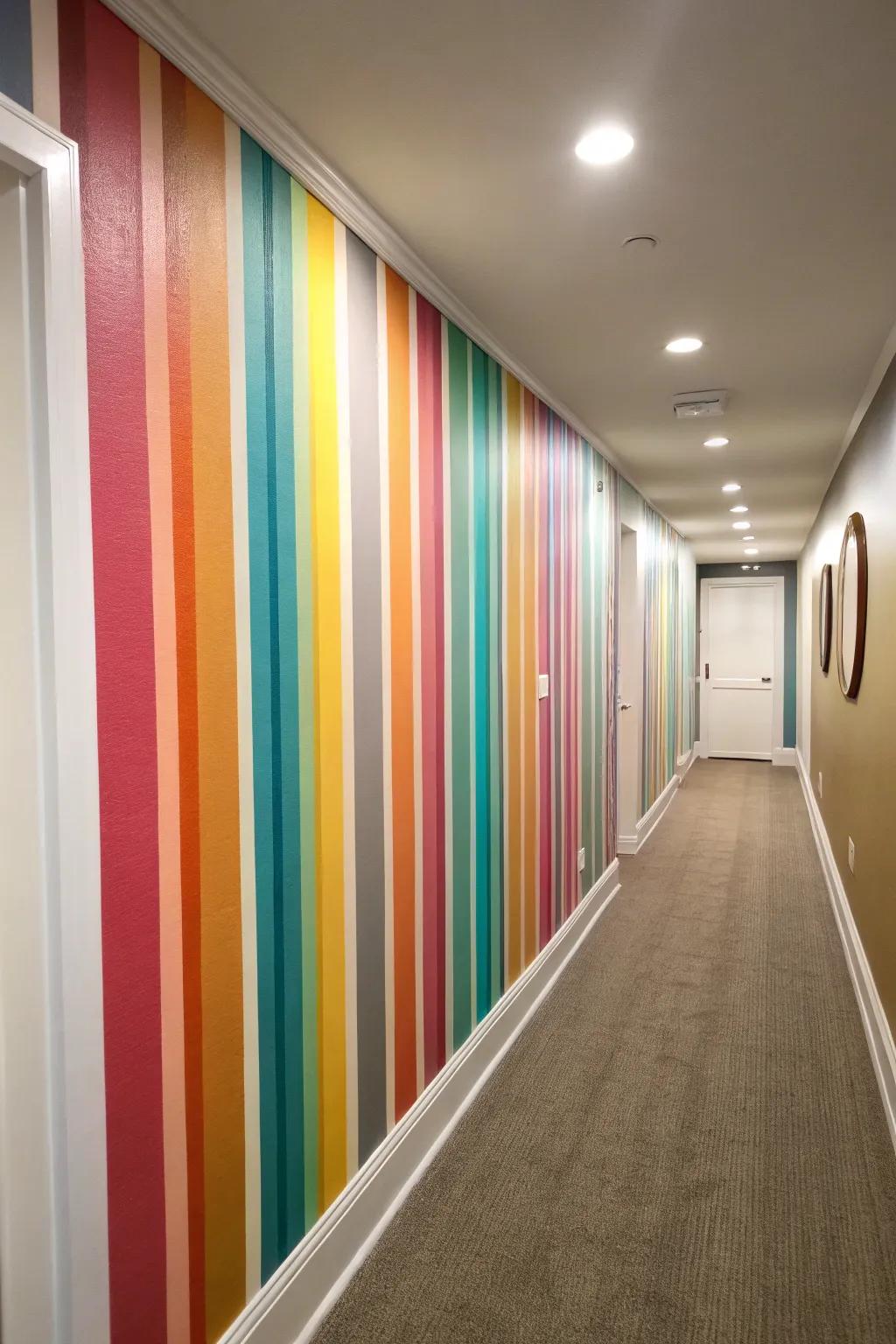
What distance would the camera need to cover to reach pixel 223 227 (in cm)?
158

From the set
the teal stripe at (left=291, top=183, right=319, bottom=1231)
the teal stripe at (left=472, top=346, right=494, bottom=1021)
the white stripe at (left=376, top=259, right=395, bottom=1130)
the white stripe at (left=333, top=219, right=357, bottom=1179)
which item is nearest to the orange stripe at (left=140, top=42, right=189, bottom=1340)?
the teal stripe at (left=291, top=183, right=319, bottom=1231)

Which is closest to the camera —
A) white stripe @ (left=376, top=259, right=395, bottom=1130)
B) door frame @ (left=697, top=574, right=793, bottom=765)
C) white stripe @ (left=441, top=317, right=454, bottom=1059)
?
white stripe @ (left=376, top=259, right=395, bottom=1130)

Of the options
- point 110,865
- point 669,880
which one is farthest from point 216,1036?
point 669,880

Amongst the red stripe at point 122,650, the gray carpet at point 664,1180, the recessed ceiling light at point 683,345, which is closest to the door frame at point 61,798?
the red stripe at point 122,650

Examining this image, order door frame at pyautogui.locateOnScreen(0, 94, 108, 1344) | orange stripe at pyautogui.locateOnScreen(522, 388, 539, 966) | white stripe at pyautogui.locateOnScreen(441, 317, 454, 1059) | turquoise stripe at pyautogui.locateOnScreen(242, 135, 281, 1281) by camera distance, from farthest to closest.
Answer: orange stripe at pyautogui.locateOnScreen(522, 388, 539, 966), white stripe at pyautogui.locateOnScreen(441, 317, 454, 1059), turquoise stripe at pyautogui.locateOnScreen(242, 135, 281, 1281), door frame at pyautogui.locateOnScreen(0, 94, 108, 1344)

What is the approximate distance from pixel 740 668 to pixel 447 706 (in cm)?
901

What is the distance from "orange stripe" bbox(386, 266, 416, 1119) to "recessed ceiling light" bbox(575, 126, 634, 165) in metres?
0.62

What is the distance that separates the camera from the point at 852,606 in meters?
4.05

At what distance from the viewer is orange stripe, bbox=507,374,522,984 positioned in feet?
10.2

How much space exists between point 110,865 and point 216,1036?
443 millimetres

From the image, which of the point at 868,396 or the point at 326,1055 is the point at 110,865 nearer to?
the point at 326,1055

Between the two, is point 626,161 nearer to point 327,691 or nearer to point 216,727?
point 327,691

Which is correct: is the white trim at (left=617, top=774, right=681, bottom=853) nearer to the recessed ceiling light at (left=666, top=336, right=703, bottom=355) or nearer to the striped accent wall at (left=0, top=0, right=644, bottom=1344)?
the striped accent wall at (left=0, top=0, right=644, bottom=1344)

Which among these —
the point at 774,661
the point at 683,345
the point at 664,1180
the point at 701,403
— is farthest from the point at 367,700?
the point at 774,661
